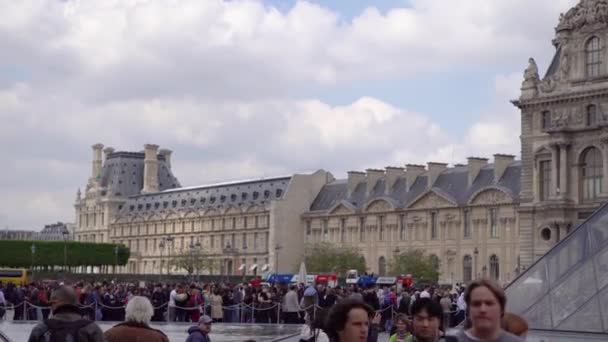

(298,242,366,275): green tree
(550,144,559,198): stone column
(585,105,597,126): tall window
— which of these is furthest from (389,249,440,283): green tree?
(585,105,597,126): tall window

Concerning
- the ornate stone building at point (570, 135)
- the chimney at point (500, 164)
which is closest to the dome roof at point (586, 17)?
the ornate stone building at point (570, 135)

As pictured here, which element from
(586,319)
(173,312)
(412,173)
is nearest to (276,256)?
(412,173)

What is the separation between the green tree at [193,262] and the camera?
101000 mm

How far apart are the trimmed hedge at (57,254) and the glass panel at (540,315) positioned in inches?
3386

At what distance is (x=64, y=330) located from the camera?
24.5 feet

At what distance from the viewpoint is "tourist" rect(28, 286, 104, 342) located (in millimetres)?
7469

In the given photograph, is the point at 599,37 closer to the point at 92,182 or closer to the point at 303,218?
the point at 303,218

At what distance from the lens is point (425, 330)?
696cm

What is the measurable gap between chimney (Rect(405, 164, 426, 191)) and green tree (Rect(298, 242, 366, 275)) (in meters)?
6.56

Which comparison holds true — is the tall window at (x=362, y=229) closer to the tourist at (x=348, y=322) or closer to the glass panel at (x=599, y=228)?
the glass panel at (x=599, y=228)

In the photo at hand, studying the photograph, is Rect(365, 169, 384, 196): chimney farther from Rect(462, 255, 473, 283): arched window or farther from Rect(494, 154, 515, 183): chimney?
Rect(494, 154, 515, 183): chimney

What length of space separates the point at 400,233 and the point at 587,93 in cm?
2947

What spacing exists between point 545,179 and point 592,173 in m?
3.21

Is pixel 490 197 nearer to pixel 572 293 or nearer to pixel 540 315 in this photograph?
pixel 572 293
